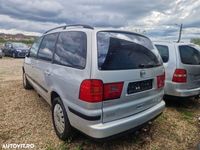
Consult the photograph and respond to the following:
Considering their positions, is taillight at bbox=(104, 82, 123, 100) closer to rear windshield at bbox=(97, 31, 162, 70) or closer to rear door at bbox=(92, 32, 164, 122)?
rear door at bbox=(92, 32, 164, 122)

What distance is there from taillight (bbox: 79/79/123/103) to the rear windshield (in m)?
0.22

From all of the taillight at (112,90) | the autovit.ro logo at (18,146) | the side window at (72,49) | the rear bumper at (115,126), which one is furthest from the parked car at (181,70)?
the autovit.ro logo at (18,146)

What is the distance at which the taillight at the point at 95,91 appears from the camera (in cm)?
269

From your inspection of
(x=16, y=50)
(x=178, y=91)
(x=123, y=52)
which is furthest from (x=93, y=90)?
(x=16, y=50)

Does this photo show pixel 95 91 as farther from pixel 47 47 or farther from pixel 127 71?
pixel 47 47

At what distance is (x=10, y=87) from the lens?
695 cm

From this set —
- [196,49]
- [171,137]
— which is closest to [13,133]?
[171,137]

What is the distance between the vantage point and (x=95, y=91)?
106 inches

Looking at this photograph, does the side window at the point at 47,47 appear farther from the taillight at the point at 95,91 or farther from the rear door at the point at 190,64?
the rear door at the point at 190,64

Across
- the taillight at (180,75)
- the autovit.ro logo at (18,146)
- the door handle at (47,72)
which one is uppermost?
the door handle at (47,72)

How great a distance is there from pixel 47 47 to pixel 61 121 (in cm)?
151

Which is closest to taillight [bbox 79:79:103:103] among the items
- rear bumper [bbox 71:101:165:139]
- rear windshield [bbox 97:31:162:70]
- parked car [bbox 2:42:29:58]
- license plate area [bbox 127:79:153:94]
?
rear windshield [bbox 97:31:162:70]

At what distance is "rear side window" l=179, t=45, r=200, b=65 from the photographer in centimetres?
499

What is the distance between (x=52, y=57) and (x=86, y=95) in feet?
4.44
